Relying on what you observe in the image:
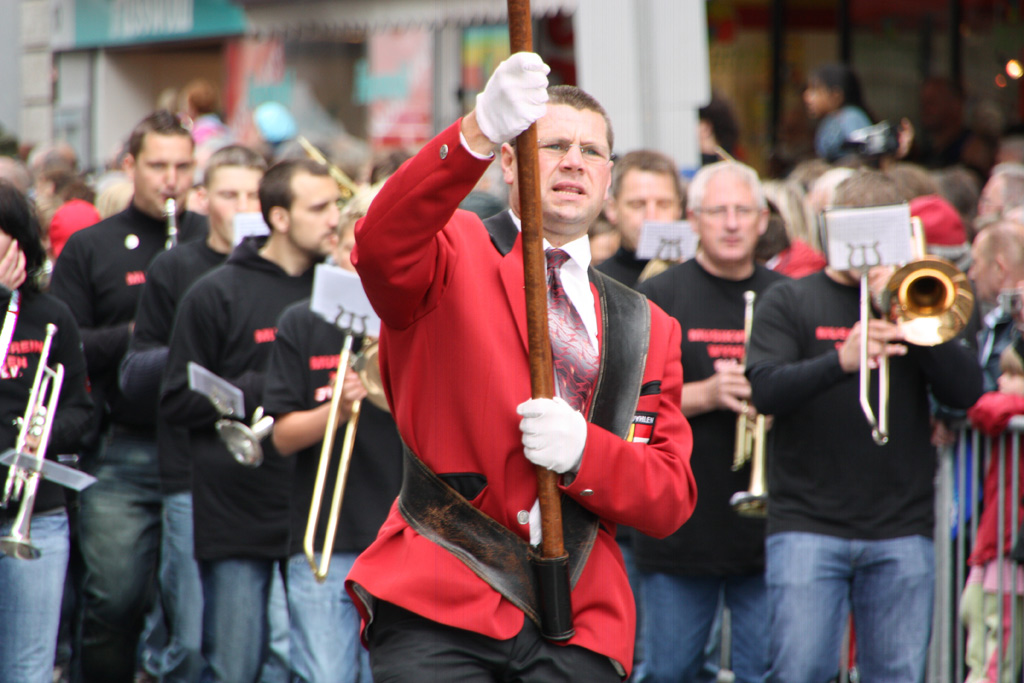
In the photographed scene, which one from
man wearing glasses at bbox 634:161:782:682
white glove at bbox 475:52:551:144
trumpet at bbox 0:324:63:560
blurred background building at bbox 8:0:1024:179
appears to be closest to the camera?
white glove at bbox 475:52:551:144

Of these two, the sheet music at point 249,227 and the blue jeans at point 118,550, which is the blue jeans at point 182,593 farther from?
the sheet music at point 249,227

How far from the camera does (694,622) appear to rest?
19.1 feet

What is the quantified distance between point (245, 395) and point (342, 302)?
2.57 feet

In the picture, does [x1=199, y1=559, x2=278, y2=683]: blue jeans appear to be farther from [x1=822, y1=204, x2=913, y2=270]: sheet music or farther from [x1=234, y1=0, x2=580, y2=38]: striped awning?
[x1=234, y1=0, x2=580, y2=38]: striped awning

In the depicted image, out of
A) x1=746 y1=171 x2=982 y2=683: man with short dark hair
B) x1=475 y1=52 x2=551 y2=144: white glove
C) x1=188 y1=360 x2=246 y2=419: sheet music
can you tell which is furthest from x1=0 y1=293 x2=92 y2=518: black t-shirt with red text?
x1=475 y1=52 x2=551 y2=144: white glove

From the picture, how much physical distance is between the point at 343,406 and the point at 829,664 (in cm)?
209

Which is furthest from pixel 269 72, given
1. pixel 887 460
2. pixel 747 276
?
pixel 887 460

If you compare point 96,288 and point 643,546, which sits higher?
point 96,288

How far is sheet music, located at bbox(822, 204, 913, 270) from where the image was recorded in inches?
201

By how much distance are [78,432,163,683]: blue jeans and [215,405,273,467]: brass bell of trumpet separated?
4.44 feet

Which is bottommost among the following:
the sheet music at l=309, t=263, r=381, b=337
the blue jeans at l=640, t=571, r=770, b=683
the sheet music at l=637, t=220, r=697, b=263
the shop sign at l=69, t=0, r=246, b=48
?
the blue jeans at l=640, t=571, r=770, b=683

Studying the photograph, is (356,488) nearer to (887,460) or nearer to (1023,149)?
(887,460)

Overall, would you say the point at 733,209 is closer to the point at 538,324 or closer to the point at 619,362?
the point at 619,362

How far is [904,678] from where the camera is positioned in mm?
5145
